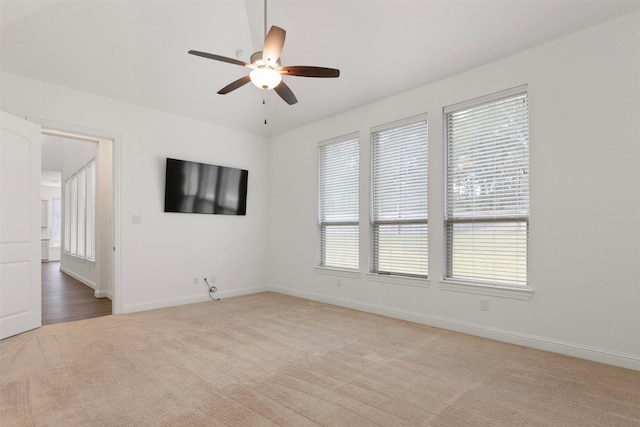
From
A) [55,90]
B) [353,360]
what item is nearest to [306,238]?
[353,360]

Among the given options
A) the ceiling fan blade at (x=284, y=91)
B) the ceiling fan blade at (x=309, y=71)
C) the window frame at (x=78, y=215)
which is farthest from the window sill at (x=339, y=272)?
the window frame at (x=78, y=215)

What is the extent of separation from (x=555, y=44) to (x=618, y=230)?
1.82 metres

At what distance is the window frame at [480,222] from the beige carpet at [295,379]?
529 mm

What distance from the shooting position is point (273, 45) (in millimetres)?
2549

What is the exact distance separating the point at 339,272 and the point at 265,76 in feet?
10.7

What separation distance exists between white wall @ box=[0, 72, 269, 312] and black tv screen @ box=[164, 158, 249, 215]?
13 cm

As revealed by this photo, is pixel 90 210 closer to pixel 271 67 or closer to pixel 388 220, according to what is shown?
pixel 388 220

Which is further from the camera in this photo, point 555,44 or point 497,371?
point 555,44

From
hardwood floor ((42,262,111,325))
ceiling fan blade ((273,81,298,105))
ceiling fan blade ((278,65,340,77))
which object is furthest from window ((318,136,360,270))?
hardwood floor ((42,262,111,325))

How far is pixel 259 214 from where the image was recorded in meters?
6.34

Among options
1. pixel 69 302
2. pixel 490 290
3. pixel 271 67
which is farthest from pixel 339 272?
pixel 69 302

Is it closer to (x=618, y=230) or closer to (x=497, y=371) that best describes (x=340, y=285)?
(x=497, y=371)

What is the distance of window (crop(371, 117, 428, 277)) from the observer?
4273 millimetres

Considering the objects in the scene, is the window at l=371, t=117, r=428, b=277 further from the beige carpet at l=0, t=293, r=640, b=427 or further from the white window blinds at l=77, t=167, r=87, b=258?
the white window blinds at l=77, t=167, r=87, b=258
